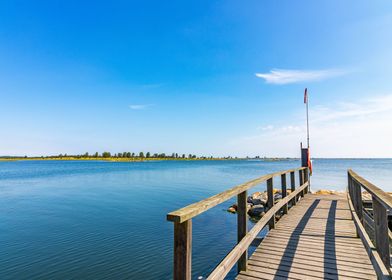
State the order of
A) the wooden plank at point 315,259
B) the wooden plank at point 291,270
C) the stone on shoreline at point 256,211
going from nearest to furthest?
the wooden plank at point 291,270 < the wooden plank at point 315,259 < the stone on shoreline at point 256,211

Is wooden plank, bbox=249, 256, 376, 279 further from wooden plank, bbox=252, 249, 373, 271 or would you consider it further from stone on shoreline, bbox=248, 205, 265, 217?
stone on shoreline, bbox=248, 205, 265, 217

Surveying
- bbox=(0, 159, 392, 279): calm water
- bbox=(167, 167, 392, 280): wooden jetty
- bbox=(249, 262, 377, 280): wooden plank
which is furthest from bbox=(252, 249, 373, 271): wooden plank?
bbox=(0, 159, 392, 279): calm water

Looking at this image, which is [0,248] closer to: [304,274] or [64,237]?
[64,237]

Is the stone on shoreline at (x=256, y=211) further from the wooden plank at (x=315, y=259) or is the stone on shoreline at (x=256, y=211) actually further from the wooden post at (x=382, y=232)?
the wooden post at (x=382, y=232)

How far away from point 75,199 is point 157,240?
11561 mm

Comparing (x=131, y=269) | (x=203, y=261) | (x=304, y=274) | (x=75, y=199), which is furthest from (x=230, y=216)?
(x=75, y=199)

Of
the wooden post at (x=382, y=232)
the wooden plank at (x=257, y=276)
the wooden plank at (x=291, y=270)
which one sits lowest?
the wooden plank at (x=257, y=276)

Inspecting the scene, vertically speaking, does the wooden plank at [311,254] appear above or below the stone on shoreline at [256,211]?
above

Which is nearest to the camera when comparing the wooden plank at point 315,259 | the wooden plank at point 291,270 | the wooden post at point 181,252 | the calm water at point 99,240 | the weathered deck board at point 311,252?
the wooden post at point 181,252

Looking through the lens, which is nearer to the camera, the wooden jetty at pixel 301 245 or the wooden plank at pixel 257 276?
the wooden jetty at pixel 301 245

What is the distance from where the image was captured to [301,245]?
523cm

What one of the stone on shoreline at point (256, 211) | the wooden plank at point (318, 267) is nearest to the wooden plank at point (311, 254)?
the wooden plank at point (318, 267)

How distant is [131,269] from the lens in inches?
261

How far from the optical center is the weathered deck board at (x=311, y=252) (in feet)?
13.1
